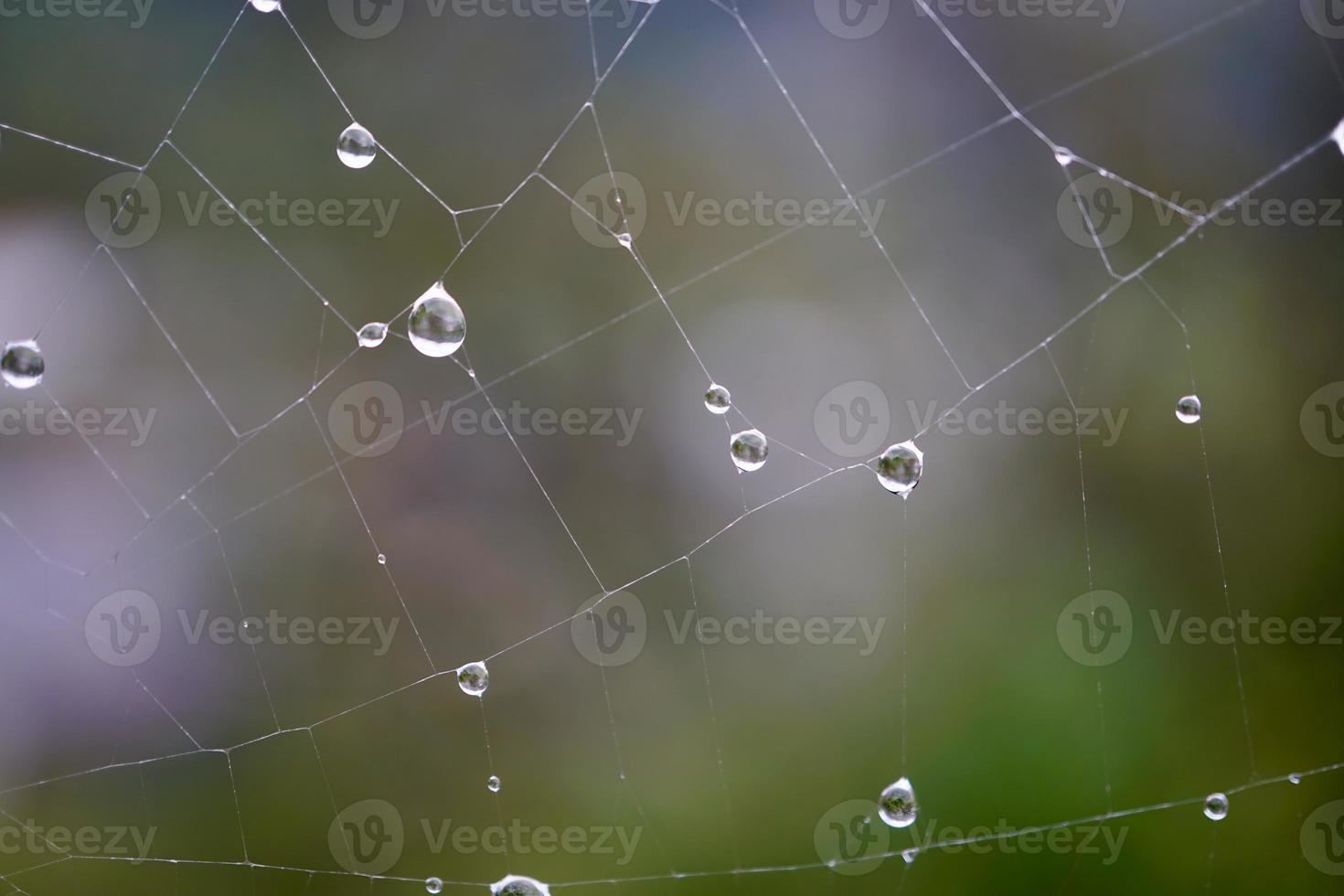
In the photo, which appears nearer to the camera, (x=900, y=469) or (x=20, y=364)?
(x=900, y=469)

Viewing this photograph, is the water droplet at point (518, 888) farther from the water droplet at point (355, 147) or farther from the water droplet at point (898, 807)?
the water droplet at point (355, 147)

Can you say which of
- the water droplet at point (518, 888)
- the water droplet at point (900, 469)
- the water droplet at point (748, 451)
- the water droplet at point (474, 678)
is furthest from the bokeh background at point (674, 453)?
the water droplet at point (900, 469)

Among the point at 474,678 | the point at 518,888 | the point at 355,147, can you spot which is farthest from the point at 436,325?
the point at 518,888

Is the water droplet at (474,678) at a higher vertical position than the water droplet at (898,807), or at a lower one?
higher

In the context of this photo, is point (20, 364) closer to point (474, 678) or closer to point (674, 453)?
point (474, 678)

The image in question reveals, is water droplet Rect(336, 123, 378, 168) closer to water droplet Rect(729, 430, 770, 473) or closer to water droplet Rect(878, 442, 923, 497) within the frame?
water droplet Rect(729, 430, 770, 473)
